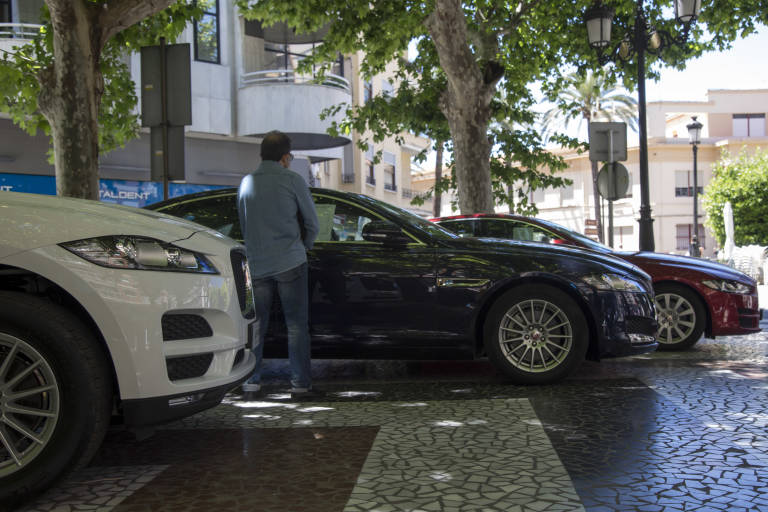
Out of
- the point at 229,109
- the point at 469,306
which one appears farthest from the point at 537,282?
the point at 229,109

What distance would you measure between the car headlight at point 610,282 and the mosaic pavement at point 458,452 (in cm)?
74

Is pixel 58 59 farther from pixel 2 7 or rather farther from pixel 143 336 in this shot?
pixel 2 7

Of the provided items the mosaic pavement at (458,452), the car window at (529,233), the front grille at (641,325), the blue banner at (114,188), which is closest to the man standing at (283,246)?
the mosaic pavement at (458,452)

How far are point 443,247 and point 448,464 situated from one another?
8.31ft

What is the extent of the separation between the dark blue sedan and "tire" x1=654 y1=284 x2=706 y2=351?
2.08m

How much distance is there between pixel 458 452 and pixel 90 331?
1918 millimetres

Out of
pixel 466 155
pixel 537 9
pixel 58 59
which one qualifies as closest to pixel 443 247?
pixel 58 59

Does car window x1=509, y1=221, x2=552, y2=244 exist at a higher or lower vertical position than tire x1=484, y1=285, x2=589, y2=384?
higher

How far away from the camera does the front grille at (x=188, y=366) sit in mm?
3559

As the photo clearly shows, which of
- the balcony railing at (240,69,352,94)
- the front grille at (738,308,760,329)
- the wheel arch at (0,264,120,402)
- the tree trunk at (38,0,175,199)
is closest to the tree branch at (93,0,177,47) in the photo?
the tree trunk at (38,0,175,199)

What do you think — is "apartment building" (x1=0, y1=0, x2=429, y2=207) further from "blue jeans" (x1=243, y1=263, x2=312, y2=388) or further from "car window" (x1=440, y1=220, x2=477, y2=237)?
"blue jeans" (x1=243, y1=263, x2=312, y2=388)

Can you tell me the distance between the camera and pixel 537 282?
6.04 m

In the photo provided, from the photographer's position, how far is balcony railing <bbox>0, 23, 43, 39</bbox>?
1633 centimetres

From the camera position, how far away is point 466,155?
1534 cm
